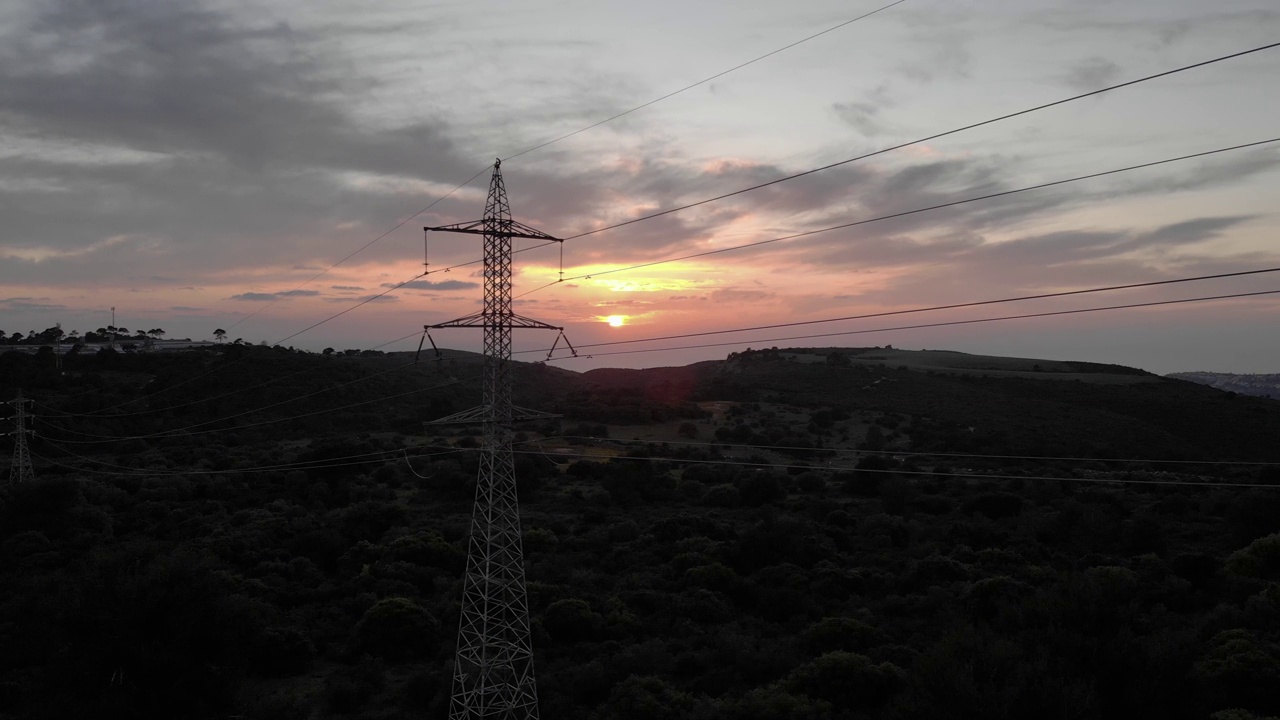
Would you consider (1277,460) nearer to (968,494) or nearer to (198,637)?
(968,494)

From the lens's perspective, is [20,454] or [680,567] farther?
[20,454]

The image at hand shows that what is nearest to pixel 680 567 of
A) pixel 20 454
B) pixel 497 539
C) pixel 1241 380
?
pixel 497 539

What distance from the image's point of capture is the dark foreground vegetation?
20344mm

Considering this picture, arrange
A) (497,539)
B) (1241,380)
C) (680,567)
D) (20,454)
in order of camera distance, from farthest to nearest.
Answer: (1241,380), (20,454), (680,567), (497,539)

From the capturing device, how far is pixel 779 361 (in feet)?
364

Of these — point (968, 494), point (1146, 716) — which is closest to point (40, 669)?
point (1146, 716)

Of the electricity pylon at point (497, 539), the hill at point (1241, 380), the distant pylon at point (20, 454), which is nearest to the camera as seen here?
the electricity pylon at point (497, 539)

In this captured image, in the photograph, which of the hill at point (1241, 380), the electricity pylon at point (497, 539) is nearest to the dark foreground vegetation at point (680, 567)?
the electricity pylon at point (497, 539)

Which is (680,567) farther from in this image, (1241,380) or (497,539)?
(1241,380)

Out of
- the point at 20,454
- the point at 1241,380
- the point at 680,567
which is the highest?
the point at 1241,380

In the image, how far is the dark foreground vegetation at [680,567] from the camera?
2034cm

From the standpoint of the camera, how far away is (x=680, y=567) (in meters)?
33.9

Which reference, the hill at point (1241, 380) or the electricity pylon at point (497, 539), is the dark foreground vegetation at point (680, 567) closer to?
the electricity pylon at point (497, 539)

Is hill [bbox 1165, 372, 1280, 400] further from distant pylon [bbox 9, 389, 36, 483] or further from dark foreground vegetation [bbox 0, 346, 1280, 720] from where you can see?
distant pylon [bbox 9, 389, 36, 483]
